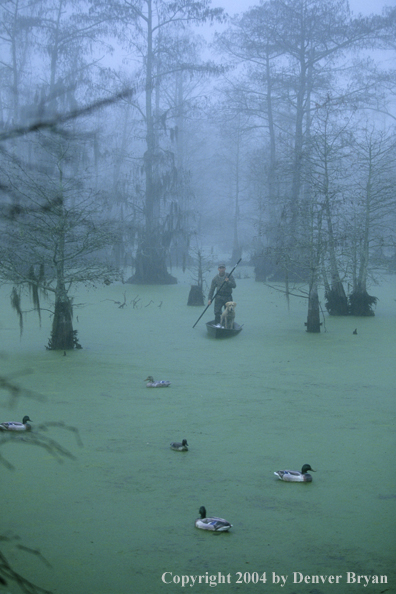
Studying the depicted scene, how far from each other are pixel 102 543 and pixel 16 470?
1.48 metres

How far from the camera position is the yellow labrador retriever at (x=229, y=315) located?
12000 mm

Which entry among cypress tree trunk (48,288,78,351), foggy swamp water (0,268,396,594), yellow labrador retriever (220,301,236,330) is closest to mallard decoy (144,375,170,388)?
foggy swamp water (0,268,396,594)

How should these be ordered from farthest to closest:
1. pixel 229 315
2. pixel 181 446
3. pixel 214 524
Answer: pixel 229 315, pixel 181 446, pixel 214 524

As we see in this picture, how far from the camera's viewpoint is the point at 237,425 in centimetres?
646

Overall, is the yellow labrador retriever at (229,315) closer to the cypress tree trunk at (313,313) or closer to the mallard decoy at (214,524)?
the cypress tree trunk at (313,313)

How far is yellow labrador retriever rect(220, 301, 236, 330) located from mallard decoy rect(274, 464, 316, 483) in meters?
7.15

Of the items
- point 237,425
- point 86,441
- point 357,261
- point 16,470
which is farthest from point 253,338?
point 16,470

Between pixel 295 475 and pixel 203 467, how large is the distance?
0.78 metres

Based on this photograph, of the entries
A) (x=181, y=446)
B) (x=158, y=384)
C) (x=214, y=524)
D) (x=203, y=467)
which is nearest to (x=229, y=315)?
(x=158, y=384)

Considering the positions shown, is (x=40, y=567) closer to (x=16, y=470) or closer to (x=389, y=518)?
(x=16, y=470)

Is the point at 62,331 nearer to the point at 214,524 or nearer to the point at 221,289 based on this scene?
the point at 221,289

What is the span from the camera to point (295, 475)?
4812 mm

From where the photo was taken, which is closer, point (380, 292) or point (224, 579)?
point (224, 579)

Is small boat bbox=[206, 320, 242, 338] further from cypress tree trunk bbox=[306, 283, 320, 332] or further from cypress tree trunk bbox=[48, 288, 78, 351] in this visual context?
cypress tree trunk bbox=[48, 288, 78, 351]
